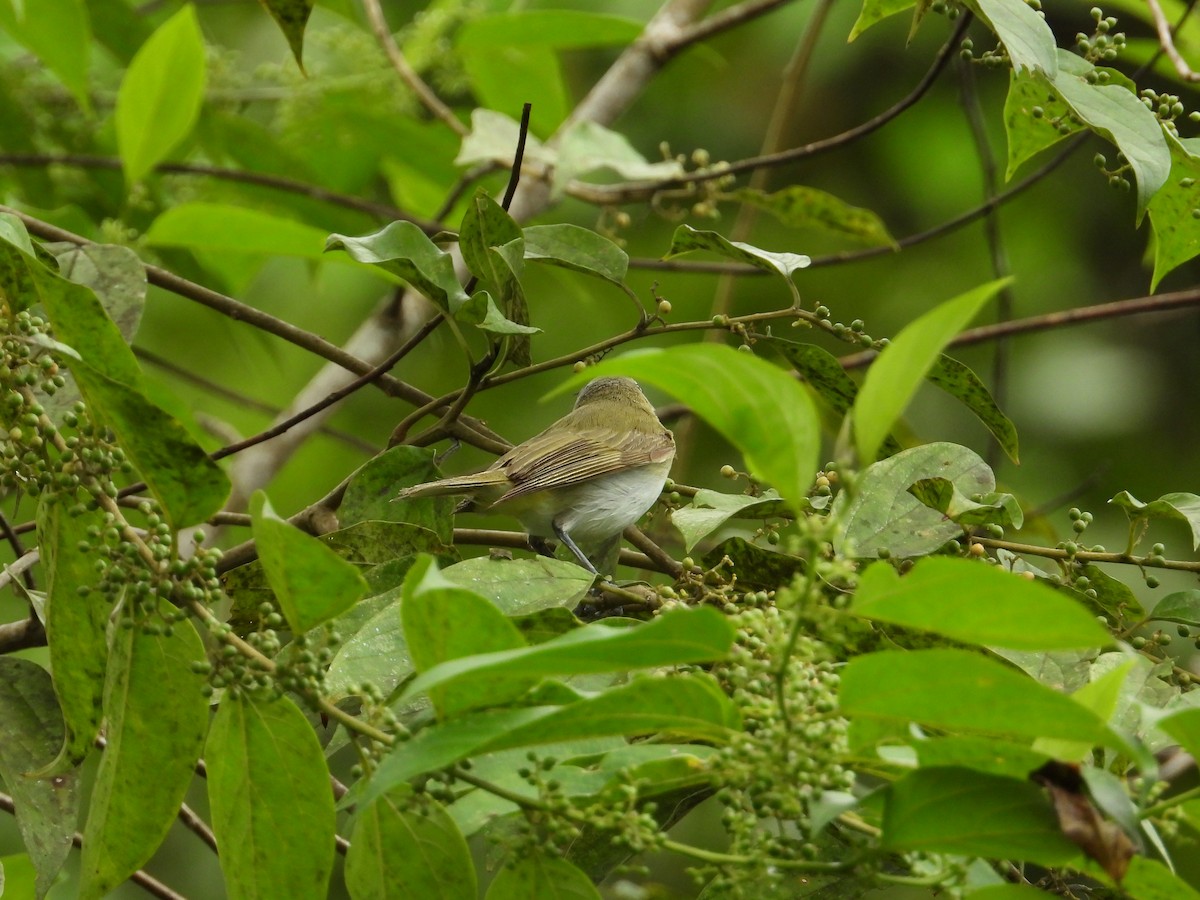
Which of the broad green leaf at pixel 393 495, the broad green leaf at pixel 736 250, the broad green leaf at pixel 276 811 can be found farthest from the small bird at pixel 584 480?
the broad green leaf at pixel 276 811

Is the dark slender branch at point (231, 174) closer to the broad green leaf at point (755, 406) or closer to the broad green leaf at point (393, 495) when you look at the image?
the broad green leaf at point (393, 495)

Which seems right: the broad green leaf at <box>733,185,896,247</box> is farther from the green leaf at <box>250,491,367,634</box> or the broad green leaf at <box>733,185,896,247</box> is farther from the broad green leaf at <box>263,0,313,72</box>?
the green leaf at <box>250,491,367,634</box>

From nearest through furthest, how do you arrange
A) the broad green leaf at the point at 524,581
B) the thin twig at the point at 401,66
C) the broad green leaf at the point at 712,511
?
the broad green leaf at the point at 524,581, the broad green leaf at the point at 712,511, the thin twig at the point at 401,66

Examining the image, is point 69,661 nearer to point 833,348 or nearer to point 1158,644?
point 1158,644

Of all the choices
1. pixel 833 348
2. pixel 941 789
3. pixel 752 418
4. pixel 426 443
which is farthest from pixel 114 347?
pixel 833 348

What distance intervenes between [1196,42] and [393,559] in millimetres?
2816

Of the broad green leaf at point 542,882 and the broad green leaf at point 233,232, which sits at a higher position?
the broad green leaf at point 233,232

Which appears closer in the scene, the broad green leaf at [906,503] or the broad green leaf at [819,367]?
the broad green leaf at [906,503]

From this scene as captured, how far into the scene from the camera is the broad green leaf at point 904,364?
1055 mm

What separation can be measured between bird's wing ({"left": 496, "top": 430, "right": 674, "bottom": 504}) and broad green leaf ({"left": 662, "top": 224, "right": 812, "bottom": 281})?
0.82 metres

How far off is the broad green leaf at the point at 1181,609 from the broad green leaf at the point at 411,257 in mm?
1141

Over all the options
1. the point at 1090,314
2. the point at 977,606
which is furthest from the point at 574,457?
the point at 977,606

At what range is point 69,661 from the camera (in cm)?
175

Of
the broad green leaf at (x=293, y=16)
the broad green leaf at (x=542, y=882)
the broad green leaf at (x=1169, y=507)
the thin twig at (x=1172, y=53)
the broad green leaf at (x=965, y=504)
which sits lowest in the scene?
the broad green leaf at (x=542, y=882)
